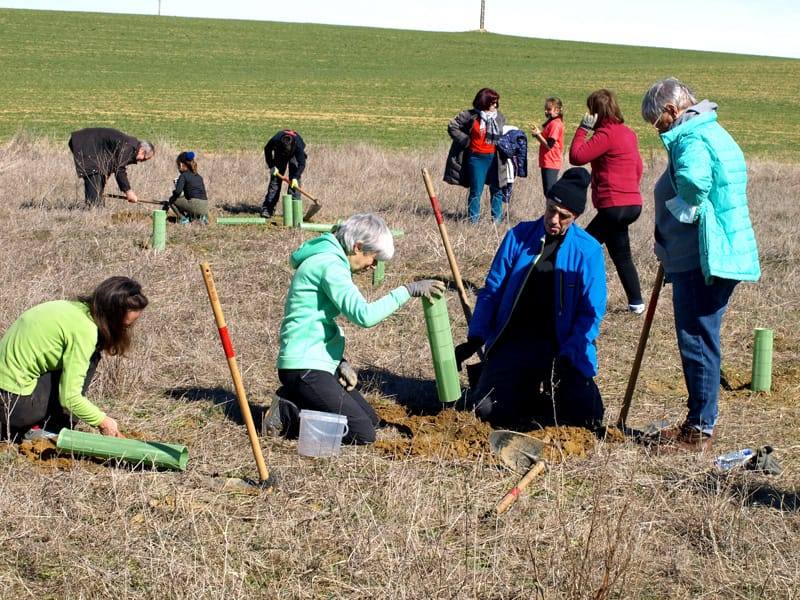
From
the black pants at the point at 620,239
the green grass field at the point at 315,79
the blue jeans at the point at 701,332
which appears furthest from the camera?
the green grass field at the point at 315,79

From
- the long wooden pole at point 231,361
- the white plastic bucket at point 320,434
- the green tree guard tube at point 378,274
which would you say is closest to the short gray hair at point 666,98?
the white plastic bucket at point 320,434

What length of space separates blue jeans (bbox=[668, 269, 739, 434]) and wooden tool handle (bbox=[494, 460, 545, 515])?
1.02 m

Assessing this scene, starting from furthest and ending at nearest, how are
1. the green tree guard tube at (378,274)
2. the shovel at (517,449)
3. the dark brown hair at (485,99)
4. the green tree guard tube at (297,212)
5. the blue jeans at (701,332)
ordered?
1. the dark brown hair at (485,99)
2. the green tree guard tube at (297,212)
3. the green tree guard tube at (378,274)
4. the blue jeans at (701,332)
5. the shovel at (517,449)

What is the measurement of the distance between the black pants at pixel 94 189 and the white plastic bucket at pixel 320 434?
780cm

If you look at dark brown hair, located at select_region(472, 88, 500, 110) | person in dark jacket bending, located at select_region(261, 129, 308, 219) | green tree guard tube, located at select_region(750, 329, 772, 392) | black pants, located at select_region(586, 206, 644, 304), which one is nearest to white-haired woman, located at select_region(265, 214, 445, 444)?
green tree guard tube, located at select_region(750, 329, 772, 392)

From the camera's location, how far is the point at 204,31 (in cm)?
5641

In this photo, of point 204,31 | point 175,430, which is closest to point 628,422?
point 175,430

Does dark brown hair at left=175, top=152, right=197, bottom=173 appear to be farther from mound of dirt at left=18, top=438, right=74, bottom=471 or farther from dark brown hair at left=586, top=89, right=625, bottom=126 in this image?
mound of dirt at left=18, top=438, right=74, bottom=471

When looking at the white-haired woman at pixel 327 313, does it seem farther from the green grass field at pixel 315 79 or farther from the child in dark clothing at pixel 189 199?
the green grass field at pixel 315 79

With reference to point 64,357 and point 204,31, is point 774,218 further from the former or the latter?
point 204,31

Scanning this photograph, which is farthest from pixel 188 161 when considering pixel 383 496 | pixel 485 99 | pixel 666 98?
pixel 383 496

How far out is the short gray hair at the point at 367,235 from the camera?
5117mm

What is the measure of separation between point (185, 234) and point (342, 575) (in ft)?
25.3

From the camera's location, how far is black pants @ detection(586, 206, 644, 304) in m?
7.92
